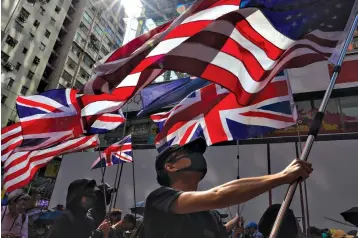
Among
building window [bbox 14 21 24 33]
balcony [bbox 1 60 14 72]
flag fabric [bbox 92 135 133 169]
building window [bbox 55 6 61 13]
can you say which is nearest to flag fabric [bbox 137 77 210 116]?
flag fabric [bbox 92 135 133 169]

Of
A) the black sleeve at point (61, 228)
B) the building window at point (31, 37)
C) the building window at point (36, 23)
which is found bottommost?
the black sleeve at point (61, 228)

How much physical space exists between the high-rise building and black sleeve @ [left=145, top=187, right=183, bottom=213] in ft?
124

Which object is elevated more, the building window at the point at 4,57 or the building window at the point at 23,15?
the building window at the point at 23,15

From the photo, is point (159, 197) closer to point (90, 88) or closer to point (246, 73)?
point (90, 88)

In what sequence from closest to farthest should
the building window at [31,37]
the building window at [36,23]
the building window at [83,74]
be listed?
the building window at [31,37] < the building window at [36,23] < the building window at [83,74]

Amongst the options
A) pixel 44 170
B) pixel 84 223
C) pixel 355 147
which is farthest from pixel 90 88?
pixel 44 170

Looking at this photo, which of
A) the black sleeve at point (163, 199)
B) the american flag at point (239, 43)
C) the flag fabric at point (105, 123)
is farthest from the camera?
the flag fabric at point (105, 123)

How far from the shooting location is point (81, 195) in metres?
3.74

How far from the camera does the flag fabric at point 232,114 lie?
168 inches

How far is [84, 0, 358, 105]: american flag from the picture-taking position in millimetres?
3117

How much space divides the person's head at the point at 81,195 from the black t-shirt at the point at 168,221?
1.93m

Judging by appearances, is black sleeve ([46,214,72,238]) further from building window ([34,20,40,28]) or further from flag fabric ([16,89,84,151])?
building window ([34,20,40,28])

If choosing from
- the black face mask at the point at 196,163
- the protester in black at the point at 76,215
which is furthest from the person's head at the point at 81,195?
the black face mask at the point at 196,163

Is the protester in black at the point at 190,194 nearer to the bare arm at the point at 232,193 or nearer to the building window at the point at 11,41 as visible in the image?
the bare arm at the point at 232,193
